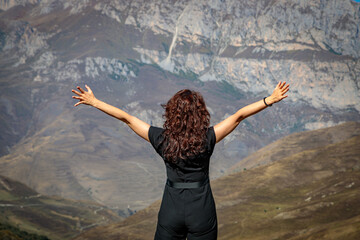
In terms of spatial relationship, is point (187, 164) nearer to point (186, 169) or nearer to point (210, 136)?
point (186, 169)

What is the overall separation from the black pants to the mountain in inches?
1245

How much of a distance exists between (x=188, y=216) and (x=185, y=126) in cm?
173

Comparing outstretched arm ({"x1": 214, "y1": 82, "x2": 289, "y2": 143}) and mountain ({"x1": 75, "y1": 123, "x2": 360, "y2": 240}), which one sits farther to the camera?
mountain ({"x1": 75, "y1": 123, "x2": 360, "y2": 240})

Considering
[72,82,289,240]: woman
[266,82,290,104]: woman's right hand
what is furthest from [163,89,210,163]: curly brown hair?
[266,82,290,104]: woman's right hand

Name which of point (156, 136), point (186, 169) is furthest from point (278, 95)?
point (156, 136)

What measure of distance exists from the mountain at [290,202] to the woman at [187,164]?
104 feet

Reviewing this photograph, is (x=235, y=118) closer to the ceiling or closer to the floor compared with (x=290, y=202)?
closer to the ceiling

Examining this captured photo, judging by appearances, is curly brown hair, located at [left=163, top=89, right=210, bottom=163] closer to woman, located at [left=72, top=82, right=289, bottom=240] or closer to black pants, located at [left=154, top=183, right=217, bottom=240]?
→ woman, located at [left=72, top=82, right=289, bottom=240]

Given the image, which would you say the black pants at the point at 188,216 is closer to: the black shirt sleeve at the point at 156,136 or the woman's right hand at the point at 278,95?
the black shirt sleeve at the point at 156,136

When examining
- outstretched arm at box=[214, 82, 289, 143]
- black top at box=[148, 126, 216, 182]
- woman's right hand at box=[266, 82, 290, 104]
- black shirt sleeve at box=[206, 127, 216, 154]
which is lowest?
black top at box=[148, 126, 216, 182]

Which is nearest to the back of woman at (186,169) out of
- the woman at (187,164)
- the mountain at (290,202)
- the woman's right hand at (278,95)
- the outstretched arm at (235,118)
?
the woman at (187,164)

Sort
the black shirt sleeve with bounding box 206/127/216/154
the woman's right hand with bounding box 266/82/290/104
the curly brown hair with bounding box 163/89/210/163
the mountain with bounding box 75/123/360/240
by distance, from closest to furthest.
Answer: the curly brown hair with bounding box 163/89/210/163 → the black shirt sleeve with bounding box 206/127/216/154 → the woman's right hand with bounding box 266/82/290/104 → the mountain with bounding box 75/123/360/240

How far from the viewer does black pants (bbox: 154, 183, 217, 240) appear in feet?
27.4

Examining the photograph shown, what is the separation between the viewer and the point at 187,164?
8617mm
